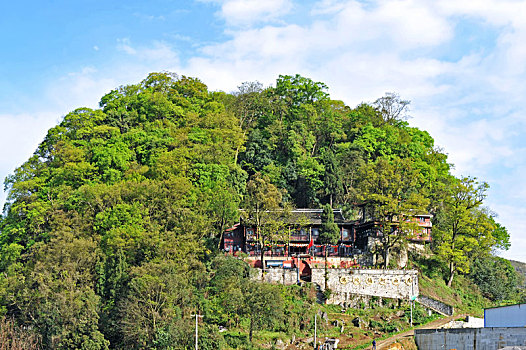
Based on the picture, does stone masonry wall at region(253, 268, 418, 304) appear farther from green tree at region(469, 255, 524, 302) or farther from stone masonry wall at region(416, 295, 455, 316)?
green tree at region(469, 255, 524, 302)

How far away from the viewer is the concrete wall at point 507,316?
4015 centimetres

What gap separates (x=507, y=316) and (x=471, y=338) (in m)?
5.57

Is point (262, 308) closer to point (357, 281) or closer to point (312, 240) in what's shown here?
point (357, 281)

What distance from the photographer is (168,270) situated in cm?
4778

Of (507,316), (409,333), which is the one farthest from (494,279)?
(507,316)

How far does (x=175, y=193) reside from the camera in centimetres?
5594

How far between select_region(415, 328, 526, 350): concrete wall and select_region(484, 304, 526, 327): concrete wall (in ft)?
14.0

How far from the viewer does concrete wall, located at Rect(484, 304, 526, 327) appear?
4015 centimetres

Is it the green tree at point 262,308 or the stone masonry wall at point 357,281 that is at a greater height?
the stone masonry wall at point 357,281

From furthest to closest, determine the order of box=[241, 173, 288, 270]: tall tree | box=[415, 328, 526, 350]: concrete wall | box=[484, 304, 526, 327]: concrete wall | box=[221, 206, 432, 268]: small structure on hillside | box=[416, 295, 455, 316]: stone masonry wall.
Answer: box=[221, 206, 432, 268]: small structure on hillside < box=[241, 173, 288, 270]: tall tree < box=[416, 295, 455, 316]: stone masonry wall < box=[484, 304, 526, 327]: concrete wall < box=[415, 328, 526, 350]: concrete wall

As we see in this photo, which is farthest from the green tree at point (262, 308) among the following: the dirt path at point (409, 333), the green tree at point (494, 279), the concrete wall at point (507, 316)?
the green tree at point (494, 279)

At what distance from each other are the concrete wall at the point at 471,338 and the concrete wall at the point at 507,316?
4.28m

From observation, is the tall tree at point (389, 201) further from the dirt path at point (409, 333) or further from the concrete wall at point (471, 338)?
the concrete wall at point (471, 338)

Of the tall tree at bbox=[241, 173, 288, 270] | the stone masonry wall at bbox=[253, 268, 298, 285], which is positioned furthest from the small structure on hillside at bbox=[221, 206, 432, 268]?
the stone masonry wall at bbox=[253, 268, 298, 285]
